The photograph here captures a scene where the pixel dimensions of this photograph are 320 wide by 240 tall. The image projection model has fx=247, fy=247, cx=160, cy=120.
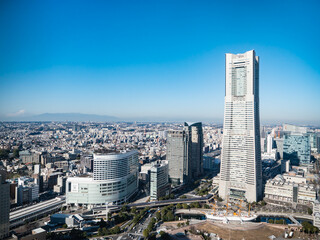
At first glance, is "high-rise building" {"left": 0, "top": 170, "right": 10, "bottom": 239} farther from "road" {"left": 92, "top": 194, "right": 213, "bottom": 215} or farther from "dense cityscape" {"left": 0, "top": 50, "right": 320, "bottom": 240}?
"road" {"left": 92, "top": 194, "right": 213, "bottom": 215}

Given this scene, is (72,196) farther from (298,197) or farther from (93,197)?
(298,197)

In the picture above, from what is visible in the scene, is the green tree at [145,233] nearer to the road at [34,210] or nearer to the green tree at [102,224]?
the green tree at [102,224]

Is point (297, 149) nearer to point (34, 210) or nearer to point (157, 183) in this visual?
point (157, 183)

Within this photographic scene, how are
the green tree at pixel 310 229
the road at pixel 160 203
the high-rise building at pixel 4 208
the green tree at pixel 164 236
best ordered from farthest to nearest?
the road at pixel 160 203
the green tree at pixel 310 229
the green tree at pixel 164 236
the high-rise building at pixel 4 208

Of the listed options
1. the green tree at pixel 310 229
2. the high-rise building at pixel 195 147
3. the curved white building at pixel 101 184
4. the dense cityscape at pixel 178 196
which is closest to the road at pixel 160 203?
the dense cityscape at pixel 178 196

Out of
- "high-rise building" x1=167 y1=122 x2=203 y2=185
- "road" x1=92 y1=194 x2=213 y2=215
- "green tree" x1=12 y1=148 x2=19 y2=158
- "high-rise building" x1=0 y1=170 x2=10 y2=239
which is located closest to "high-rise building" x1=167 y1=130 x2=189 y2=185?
"high-rise building" x1=167 y1=122 x2=203 y2=185

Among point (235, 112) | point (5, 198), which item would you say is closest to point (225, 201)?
point (235, 112)
